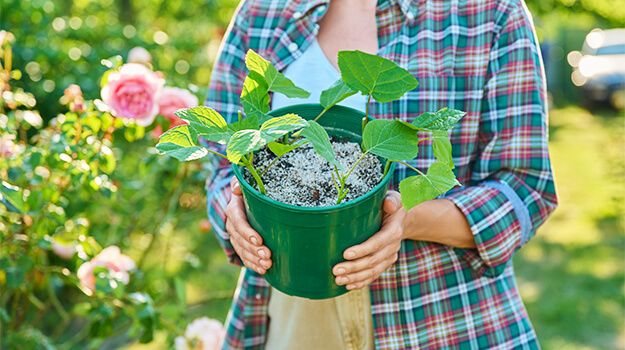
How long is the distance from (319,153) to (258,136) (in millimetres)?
98

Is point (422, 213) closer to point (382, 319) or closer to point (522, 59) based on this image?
point (382, 319)

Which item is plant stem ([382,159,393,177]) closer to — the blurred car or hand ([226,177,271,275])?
hand ([226,177,271,275])

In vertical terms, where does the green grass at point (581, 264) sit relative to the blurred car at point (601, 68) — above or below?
below

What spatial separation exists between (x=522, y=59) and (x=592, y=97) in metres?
11.5

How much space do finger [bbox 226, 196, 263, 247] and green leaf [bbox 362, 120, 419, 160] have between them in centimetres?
29

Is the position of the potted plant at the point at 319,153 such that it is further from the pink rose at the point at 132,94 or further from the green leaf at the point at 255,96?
the pink rose at the point at 132,94

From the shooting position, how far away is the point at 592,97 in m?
11.5

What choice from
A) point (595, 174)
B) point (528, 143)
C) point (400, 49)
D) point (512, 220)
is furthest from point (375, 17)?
point (595, 174)

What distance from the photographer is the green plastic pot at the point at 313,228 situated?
0.96 metres

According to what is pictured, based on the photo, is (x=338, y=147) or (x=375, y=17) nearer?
(x=338, y=147)

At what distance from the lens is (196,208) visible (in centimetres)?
272

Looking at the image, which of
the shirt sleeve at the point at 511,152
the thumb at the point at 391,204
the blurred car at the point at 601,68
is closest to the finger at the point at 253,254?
the thumb at the point at 391,204

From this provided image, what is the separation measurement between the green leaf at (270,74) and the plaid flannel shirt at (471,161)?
0.38 meters

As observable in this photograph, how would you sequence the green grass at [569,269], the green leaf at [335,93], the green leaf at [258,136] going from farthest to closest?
the green grass at [569,269]
the green leaf at [335,93]
the green leaf at [258,136]
